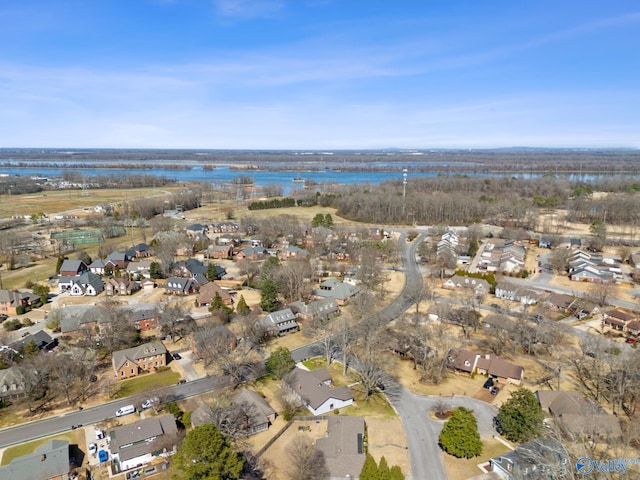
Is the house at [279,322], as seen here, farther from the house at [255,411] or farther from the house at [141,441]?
the house at [141,441]

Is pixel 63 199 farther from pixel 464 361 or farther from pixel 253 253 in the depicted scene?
pixel 464 361

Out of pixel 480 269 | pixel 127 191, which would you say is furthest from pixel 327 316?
pixel 127 191

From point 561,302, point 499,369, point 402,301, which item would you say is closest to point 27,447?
point 499,369

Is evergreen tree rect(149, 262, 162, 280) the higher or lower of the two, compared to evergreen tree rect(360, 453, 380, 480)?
lower

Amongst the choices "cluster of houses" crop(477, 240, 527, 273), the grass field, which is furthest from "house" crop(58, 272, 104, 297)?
"cluster of houses" crop(477, 240, 527, 273)

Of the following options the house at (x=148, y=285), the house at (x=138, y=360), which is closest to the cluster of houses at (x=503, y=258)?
the house at (x=138, y=360)

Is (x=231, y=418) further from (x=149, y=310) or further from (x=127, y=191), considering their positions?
(x=127, y=191)

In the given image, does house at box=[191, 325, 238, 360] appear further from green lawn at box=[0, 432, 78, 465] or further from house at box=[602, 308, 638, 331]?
house at box=[602, 308, 638, 331]
